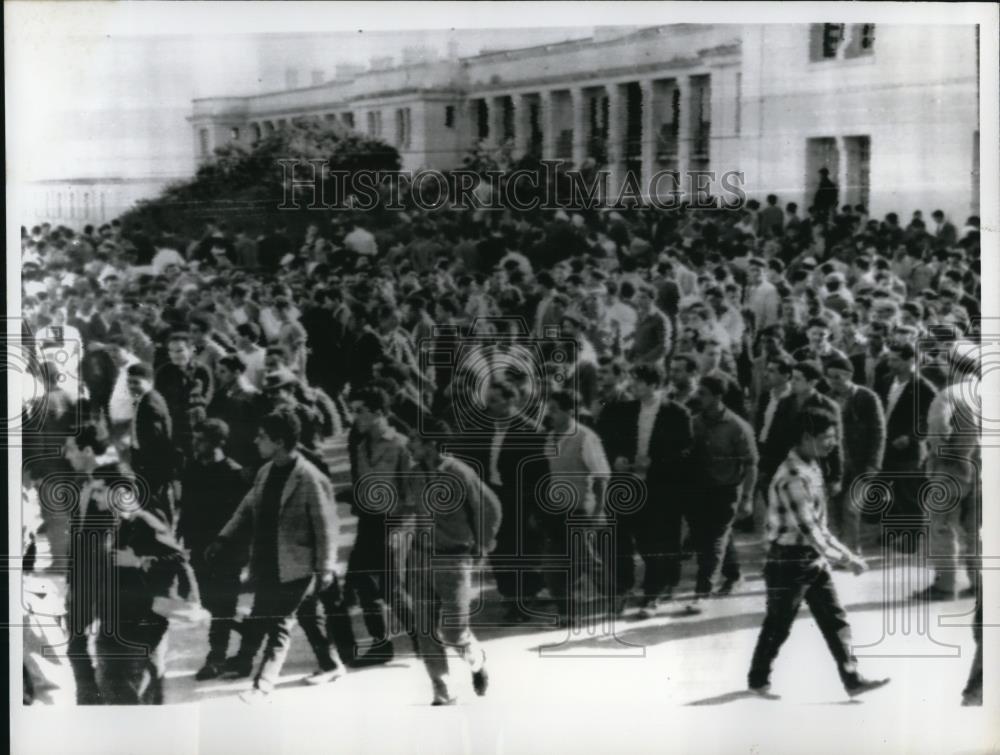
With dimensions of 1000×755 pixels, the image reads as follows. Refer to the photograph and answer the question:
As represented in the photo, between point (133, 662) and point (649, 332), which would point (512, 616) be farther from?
point (133, 662)

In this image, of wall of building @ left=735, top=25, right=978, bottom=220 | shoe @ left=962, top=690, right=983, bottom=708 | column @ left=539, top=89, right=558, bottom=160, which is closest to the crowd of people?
wall of building @ left=735, top=25, right=978, bottom=220

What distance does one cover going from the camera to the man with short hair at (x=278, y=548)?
393 centimetres

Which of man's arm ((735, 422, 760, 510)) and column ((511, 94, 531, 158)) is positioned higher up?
column ((511, 94, 531, 158))

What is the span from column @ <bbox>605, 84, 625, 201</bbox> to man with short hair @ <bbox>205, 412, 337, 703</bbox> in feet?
4.96

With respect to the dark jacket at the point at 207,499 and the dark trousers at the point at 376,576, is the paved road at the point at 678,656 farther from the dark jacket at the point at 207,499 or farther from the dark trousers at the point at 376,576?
the dark jacket at the point at 207,499

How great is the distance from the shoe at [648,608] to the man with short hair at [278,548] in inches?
44.9

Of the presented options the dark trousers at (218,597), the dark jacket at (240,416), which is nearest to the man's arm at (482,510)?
the dark jacket at (240,416)

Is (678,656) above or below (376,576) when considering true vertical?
below

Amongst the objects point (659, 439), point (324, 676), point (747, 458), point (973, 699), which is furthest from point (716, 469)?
point (324, 676)

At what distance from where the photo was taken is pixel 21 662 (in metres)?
3.96

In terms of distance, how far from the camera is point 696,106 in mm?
3906

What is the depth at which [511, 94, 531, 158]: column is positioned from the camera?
3.89 meters

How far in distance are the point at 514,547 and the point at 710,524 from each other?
73cm

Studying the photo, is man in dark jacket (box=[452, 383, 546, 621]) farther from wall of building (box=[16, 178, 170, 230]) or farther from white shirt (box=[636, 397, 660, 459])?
wall of building (box=[16, 178, 170, 230])
